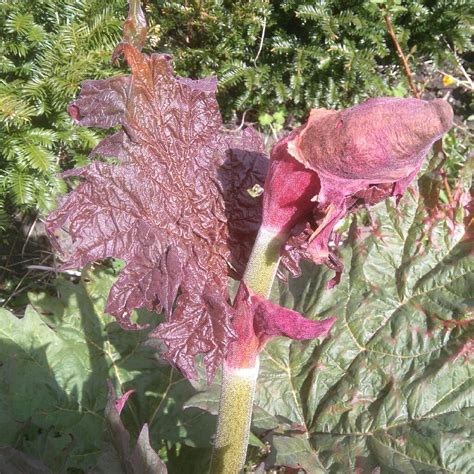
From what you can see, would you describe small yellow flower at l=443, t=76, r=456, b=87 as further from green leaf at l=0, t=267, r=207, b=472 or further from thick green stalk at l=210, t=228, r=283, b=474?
thick green stalk at l=210, t=228, r=283, b=474

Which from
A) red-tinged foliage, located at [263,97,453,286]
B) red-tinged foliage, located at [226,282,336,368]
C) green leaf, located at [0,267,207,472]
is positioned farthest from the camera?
green leaf, located at [0,267,207,472]

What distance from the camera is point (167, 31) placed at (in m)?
2.87

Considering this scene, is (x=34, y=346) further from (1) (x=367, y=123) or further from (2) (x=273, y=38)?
(2) (x=273, y=38)

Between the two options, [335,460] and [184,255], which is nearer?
[184,255]

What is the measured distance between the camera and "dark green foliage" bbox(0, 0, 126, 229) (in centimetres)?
214

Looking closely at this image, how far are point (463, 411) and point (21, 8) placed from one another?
1.96m

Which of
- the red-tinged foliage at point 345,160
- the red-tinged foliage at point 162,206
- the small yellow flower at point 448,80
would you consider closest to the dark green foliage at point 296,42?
the small yellow flower at point 448,80

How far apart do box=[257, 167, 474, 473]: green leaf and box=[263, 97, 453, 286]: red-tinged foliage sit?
59 cm

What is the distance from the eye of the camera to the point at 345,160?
0.73 meters

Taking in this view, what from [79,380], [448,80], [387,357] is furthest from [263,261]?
[448,80]

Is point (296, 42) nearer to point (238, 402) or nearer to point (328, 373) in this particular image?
point (328, 373)

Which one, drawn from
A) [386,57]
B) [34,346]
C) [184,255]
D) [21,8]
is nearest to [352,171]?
[184,255]

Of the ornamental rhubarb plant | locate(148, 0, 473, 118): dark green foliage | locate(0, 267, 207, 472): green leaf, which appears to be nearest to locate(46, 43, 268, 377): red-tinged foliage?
the ornamental rhubarb plant

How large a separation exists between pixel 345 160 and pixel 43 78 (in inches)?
69.0
